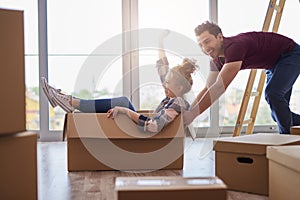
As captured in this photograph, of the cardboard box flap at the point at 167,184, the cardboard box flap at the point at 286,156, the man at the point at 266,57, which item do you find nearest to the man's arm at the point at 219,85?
the man at the point at 266,57

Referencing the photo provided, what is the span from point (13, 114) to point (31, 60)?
7.95 feet

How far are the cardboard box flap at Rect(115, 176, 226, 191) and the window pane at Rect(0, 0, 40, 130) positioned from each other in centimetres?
262

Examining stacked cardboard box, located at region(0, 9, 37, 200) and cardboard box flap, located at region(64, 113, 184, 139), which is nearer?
stacked cardboard box, located at region(0, 9, 37, 200)

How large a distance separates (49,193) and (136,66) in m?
2.07

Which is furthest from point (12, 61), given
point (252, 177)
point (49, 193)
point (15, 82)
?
point (252, 177)

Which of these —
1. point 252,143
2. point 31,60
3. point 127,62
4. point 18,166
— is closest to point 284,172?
point 252,143

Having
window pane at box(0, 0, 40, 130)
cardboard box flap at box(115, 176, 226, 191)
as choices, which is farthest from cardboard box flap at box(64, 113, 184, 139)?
window pane at box(0, 0, 40, 130)

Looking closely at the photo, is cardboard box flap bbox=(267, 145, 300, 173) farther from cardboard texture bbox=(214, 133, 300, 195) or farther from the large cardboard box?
the large cardboard box

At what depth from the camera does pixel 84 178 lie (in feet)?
6.01

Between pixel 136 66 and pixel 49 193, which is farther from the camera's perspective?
pixel 136 66

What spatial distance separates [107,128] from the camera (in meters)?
1.92

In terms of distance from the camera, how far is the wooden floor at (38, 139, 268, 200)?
1.53 metres

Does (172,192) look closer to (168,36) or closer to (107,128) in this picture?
(107,128)

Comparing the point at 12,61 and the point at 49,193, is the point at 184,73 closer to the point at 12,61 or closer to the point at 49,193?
the point at 49,193
